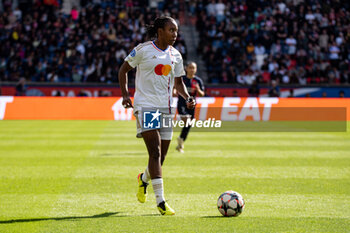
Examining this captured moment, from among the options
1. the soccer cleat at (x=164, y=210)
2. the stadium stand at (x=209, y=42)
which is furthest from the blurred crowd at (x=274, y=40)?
the soccer cleat at (x=164, y=210)

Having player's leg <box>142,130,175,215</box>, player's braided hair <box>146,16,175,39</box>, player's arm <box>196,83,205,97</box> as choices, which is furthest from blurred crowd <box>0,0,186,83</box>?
player's leg <box>142,130,175,215</box>

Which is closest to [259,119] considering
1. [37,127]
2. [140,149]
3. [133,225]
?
[37,127]

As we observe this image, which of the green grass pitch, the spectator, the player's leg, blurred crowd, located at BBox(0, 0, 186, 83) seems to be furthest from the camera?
blurred crowd, located at BBox(0, 0, 186, 83)

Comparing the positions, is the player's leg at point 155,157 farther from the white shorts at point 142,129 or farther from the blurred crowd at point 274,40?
the blurred crowd at point 274,40

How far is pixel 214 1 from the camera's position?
33094 millimetres

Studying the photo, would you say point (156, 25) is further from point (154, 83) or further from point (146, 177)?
point (146, 177)

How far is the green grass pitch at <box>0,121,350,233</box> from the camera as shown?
20.8 feet

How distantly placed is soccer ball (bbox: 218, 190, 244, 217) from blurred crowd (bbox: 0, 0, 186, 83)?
21750 millimetres

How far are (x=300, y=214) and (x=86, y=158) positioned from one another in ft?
21.7

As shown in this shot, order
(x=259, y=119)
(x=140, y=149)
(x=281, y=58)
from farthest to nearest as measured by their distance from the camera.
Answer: (x=281, y=58), (x=259, y=119), (x=140, y=149)

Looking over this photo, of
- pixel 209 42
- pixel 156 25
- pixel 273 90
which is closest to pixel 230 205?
pixel 156 25

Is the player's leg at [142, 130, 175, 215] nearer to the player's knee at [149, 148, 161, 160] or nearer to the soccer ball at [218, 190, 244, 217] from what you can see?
the player's knee at [149, 148, 161, 160]

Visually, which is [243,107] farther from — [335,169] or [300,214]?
[300,214]

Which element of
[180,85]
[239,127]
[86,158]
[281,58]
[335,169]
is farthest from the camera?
[281,58]
